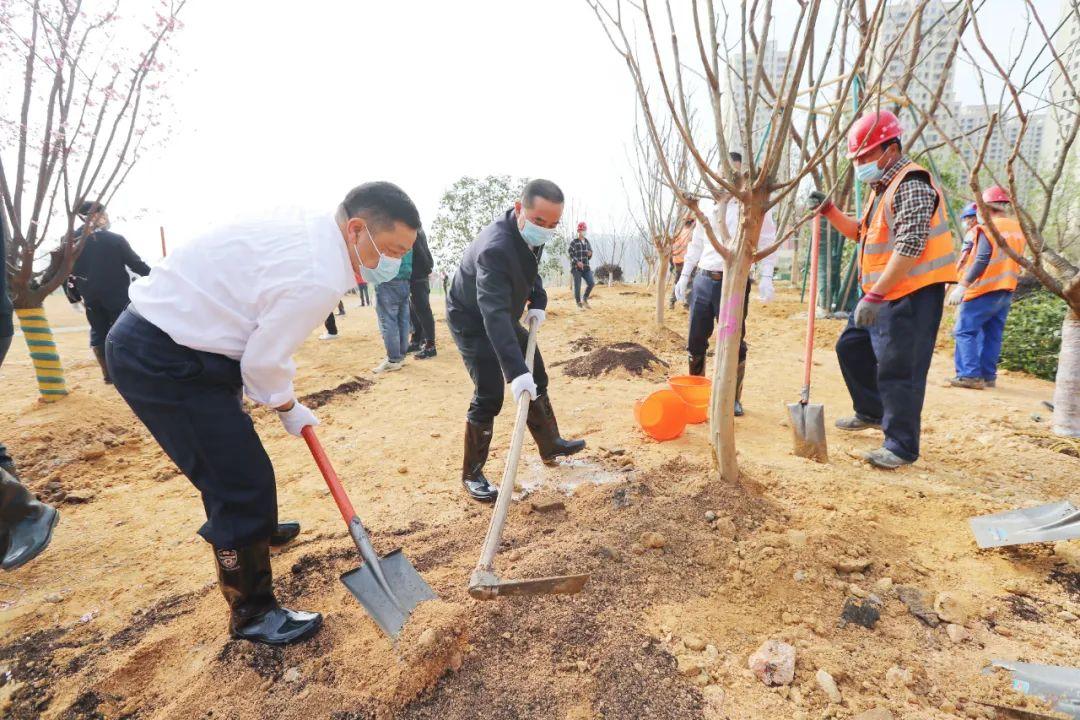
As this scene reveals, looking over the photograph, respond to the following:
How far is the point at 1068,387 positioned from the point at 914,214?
2.11 m

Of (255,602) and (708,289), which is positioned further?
(708,289)

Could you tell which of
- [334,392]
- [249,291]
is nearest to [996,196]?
[249,291]

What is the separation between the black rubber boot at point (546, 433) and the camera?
3.12 m

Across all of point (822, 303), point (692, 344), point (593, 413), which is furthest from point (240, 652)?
point (822, 303)

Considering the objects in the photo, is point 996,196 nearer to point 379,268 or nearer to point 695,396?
point 695,396

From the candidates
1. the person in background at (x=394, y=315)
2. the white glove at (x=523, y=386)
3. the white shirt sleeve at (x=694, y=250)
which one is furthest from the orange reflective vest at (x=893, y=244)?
the person in background at (x=394, y=315)

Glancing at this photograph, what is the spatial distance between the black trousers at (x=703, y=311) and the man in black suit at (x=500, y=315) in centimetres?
140

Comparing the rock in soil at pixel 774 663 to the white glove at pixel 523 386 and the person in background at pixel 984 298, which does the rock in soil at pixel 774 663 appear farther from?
the person in background at pixel 984 298

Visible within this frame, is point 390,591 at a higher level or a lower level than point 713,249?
lower

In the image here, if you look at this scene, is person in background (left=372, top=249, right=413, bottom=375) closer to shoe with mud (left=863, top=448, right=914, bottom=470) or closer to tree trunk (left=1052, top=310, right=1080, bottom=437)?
shoe with mud (left=863, top=448, right=914, bottom=470)

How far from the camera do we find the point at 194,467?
171cm

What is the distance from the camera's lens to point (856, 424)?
374 cm

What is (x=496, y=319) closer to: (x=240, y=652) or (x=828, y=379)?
(x=240, y=652)

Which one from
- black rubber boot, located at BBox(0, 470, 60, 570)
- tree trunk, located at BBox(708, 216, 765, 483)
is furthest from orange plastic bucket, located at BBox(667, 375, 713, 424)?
black rubber boot, located at BBox(0, 470, 60, 570)
